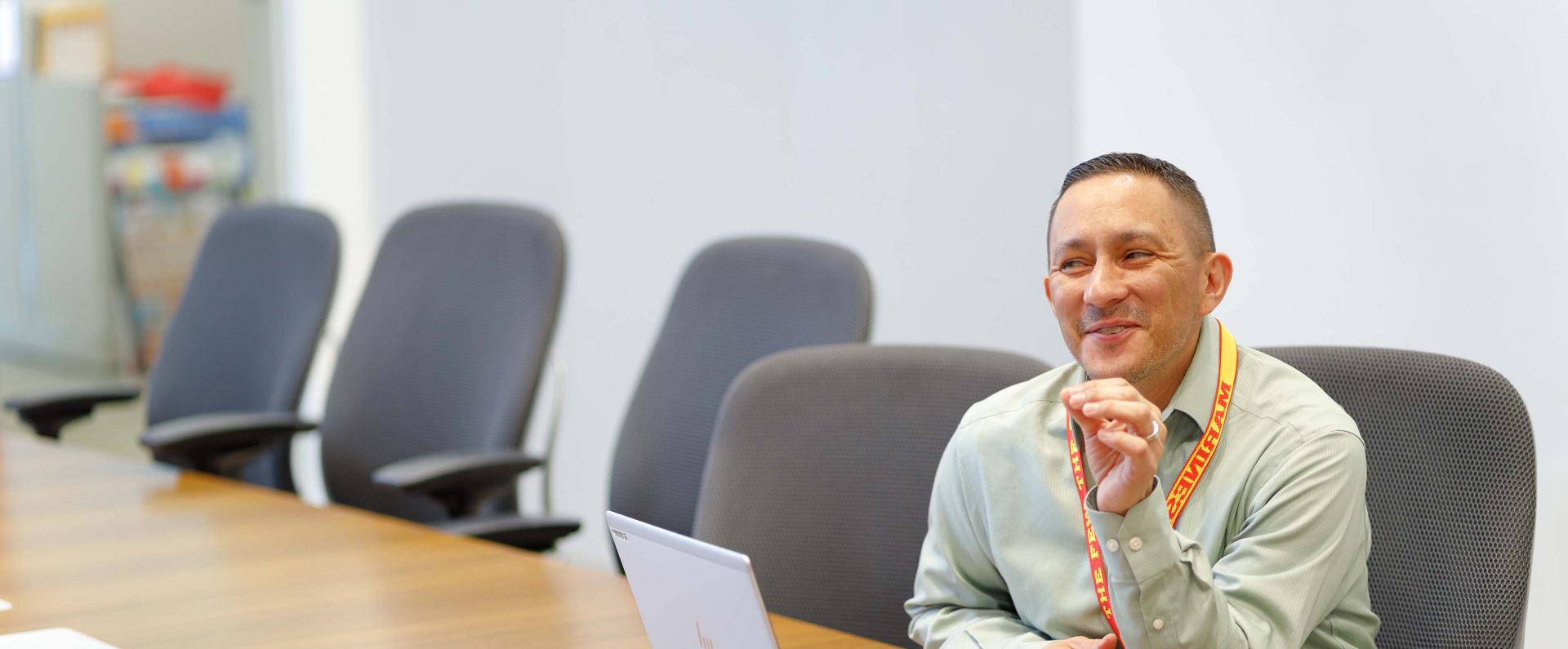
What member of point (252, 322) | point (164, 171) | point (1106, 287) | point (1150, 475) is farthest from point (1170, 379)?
point (164, 171)

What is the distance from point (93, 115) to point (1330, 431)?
16.1ft

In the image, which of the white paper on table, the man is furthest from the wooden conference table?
the man

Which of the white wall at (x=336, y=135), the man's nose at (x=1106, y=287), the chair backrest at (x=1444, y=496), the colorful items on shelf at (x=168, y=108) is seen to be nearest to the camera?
the man's nose at (x=1106, y=287)

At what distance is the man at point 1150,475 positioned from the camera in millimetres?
1396

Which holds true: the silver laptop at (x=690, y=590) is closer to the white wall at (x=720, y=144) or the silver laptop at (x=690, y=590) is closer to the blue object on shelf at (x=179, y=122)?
the white wall at (x=720, y=144)

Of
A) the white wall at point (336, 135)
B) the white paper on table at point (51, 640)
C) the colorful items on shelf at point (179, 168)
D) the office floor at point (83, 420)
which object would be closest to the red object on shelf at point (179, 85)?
the colorful items on shelf at point (179, 168)

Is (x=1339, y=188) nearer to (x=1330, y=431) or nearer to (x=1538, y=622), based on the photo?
Answer: (x=1538, y=622)

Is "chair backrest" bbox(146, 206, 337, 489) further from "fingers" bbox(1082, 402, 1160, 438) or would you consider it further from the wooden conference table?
"fingers" bbox(1082, 402, 1160, 438)

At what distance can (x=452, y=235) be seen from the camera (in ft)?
10.2

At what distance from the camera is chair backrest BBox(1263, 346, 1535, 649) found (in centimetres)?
163

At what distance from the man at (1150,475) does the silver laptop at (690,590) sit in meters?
0.30

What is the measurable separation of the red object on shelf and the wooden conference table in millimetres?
3052

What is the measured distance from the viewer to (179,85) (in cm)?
560

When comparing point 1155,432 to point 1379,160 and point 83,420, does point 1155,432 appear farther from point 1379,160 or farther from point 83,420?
point 83,420
